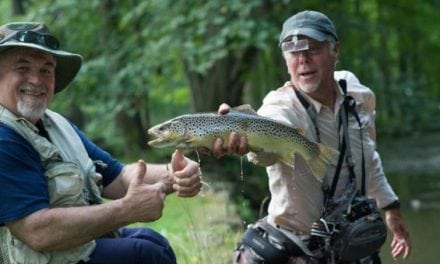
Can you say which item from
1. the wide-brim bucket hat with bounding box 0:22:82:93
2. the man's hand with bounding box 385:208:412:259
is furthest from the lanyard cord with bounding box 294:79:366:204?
the wide-brim bucket hat with bounding box 0:22:82:93

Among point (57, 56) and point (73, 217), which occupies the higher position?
point (57, 56)

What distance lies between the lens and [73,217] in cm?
320

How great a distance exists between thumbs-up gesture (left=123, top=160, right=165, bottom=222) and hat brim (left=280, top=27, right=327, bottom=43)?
51.8 inches

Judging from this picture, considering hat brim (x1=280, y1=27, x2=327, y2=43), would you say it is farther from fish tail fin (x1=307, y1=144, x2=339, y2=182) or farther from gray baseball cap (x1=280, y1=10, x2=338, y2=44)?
fish tail fin (x1=307, y1=144, x2=339, y2=182)

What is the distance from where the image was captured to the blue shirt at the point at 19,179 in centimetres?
315

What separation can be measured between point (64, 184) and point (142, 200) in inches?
13.9

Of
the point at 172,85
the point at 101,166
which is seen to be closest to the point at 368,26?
the point at 172,85

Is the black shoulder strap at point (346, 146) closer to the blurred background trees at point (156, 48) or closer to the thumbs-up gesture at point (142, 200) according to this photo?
the thumbs-up gesture at point (142, 200)

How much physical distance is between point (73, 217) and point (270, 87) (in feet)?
68.8

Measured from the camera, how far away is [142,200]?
3242 millimetres

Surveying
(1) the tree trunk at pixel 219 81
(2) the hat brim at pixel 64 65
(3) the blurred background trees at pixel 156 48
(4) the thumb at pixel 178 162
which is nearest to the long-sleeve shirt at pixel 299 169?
(4) the thumb at pixel 178 162

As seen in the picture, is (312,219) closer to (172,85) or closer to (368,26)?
(368,26)

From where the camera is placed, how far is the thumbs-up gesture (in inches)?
127

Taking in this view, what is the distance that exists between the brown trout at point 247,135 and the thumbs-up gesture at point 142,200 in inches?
13.3
